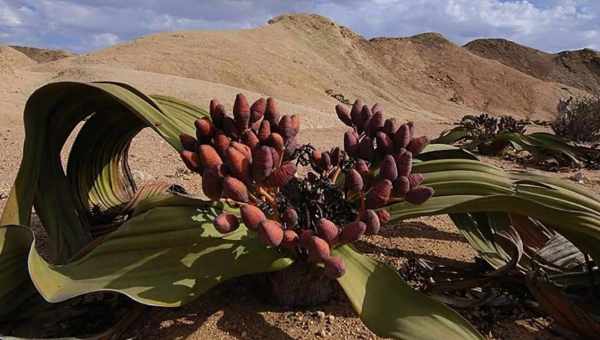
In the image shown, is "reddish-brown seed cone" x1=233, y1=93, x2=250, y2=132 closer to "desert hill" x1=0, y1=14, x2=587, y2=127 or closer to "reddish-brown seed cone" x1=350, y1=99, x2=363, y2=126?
"reddish-brown seed cone" x1=350, y1=99, x2=363, y2=126

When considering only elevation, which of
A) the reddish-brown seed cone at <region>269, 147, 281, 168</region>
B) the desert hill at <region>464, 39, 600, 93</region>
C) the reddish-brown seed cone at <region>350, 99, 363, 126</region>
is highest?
the desert hill at <region>464, 39, 600, 93</region>

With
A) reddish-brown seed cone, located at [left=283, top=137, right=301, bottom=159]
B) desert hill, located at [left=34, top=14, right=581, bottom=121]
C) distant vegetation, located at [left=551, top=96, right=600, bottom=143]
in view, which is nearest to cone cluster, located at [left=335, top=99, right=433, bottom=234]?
reddish-brown seed cone, located at [left=283, top=137, right=301, bottom=159]

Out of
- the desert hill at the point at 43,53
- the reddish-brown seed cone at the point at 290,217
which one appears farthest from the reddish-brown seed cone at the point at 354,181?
the desert hill at the point at 43,53

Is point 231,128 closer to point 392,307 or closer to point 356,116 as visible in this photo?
point 356,116

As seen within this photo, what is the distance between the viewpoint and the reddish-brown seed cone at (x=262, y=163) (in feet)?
2.43

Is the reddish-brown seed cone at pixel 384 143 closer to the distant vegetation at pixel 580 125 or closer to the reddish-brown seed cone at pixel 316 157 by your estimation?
the reddish-brown seed cone at pixel 316 157

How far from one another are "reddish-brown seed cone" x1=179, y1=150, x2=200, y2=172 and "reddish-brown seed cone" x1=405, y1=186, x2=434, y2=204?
0.35 meters

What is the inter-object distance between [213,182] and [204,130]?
15 cm

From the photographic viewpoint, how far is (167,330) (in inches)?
35.5

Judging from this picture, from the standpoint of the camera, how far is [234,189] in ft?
2.39

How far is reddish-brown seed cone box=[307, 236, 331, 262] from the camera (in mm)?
716

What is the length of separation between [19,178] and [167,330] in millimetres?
438

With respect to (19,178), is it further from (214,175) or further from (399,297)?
(399,297)

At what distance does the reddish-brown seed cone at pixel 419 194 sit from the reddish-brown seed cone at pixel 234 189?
0.27m
